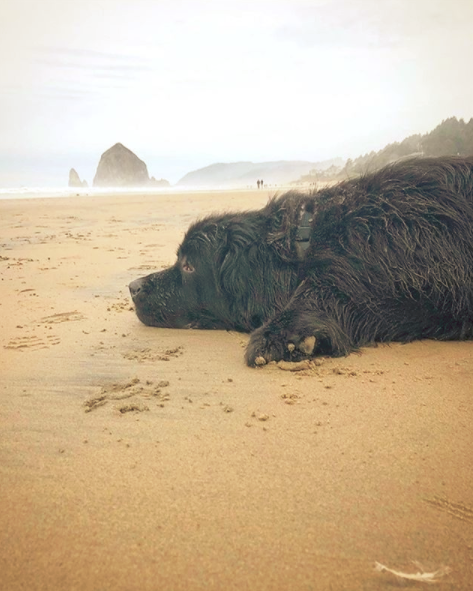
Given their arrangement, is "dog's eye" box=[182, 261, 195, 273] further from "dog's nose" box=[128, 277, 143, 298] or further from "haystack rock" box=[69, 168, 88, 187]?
"haystack rock" box=[69, 168, 88, 187]

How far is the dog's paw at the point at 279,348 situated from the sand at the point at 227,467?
0.10 metres

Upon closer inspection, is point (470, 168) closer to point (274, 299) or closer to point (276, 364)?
point (274, 299)

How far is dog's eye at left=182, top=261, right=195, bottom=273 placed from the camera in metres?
3.84

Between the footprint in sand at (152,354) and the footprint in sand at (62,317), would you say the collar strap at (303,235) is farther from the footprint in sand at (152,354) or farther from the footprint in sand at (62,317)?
the footprint in sand at (62,317)

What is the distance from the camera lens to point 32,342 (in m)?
3.31

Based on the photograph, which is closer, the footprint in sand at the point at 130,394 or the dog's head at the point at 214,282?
the footprint in sand at the point at 130,394

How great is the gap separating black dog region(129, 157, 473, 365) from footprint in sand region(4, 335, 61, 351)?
0.71 metres

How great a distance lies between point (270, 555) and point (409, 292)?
7.20 ft

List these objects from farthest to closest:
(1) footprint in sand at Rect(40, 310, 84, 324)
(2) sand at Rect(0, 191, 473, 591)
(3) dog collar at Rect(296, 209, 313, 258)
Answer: (1) footprint in sand at Rect(40, 310, 84, 324) < (3) dog collar at Rect(296, 209, 313, 258) < (2) sand at Rect(0, 191, 473, 591)

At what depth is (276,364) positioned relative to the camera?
2.80 meters

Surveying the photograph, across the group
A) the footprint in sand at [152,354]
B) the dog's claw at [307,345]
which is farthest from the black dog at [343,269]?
the footprint in sand at [152,354]

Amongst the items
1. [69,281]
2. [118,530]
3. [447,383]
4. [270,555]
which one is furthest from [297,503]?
[69,281]

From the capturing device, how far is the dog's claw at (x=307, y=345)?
2869 millimetres

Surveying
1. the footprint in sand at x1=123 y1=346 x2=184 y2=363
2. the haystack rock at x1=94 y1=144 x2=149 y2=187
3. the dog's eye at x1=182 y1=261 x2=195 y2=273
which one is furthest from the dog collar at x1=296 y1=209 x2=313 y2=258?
the haystack rock at x1=94 y1=144 x2=149 y2=187
